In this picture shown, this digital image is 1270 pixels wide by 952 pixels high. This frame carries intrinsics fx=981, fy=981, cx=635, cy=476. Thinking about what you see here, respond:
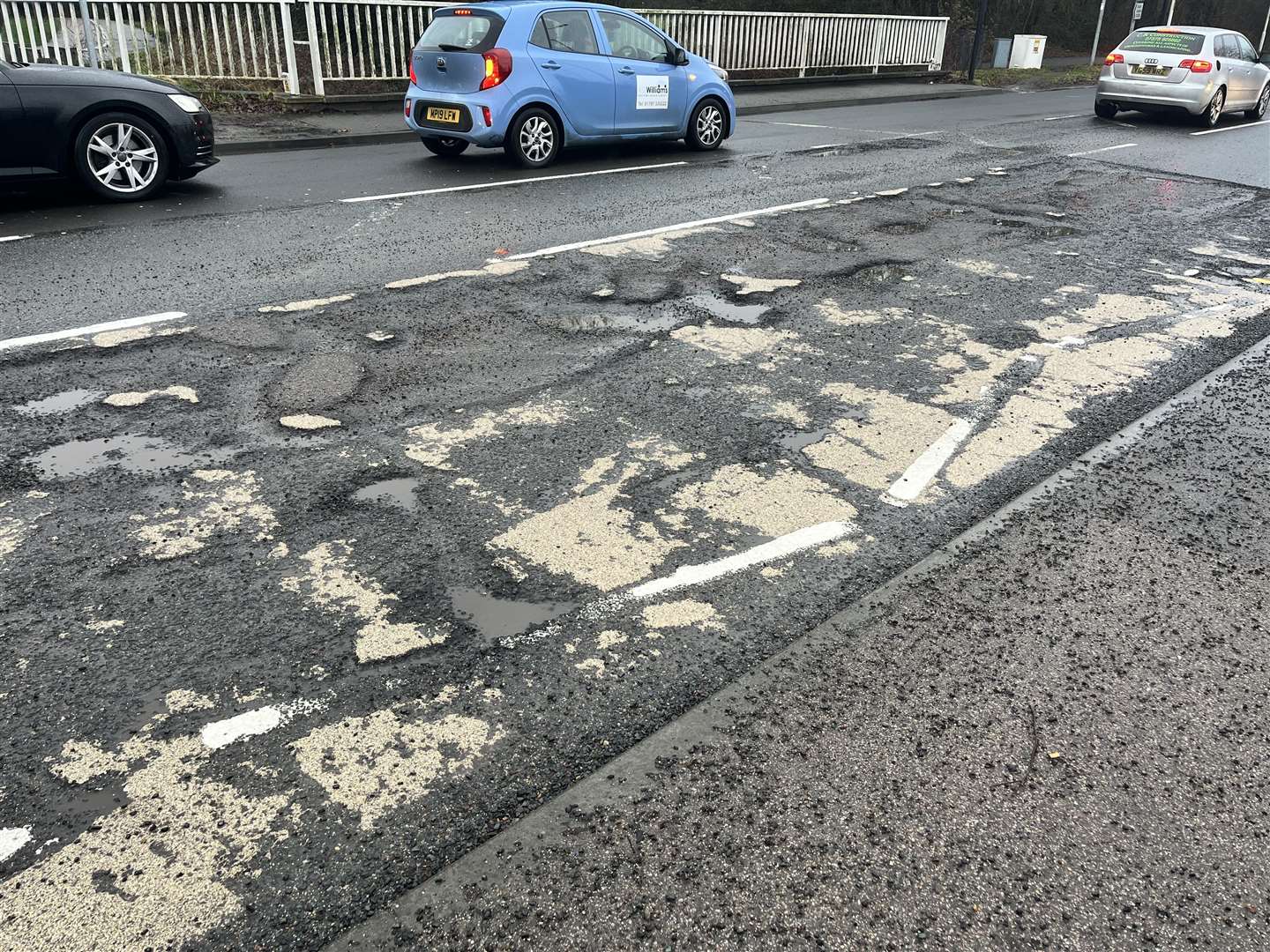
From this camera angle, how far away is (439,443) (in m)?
4.32

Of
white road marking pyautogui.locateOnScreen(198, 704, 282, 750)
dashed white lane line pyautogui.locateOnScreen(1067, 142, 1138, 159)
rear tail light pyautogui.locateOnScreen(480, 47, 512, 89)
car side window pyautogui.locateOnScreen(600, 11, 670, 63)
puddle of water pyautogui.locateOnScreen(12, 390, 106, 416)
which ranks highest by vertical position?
car side window pyautogui.locateOnScreen(600, 11, 670, 63)

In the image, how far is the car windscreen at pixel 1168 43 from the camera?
685 inches

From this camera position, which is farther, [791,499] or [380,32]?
[380,32]

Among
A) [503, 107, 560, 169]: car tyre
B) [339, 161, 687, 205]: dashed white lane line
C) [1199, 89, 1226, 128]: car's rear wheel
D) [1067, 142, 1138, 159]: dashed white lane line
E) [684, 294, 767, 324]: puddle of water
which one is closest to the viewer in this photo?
[684, 294, 767, 324]: puddle of water

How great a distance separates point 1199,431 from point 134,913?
4.82 m

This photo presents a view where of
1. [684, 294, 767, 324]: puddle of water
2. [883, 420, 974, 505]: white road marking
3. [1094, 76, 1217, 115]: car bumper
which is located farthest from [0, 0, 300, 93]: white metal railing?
[883, 420, 974, 505]: white road marking

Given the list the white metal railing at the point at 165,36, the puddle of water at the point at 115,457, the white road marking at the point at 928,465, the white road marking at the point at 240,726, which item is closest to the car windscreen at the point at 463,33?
the white metal railing at the point at 165,36

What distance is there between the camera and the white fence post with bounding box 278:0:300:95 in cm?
1525

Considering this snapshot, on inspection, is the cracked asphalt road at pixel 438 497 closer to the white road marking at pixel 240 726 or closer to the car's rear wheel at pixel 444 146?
the white road marking at pixel 240 726

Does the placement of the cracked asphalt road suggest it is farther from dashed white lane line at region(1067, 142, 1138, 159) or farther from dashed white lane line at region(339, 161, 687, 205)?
dashed white lane line at region(1067, 142, 1138, 159)

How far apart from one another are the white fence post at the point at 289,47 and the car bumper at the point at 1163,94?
45.4ft

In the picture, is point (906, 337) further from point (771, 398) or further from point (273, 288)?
point (273, 288)

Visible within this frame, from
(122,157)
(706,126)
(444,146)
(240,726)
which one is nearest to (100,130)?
(122,157)

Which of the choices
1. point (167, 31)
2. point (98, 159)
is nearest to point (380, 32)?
point (167, 31)
